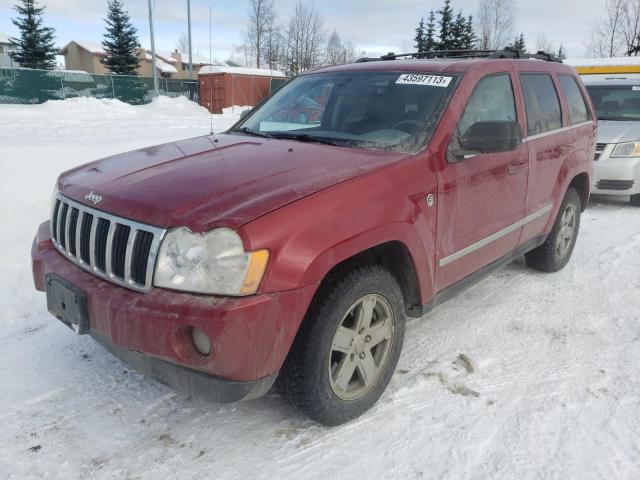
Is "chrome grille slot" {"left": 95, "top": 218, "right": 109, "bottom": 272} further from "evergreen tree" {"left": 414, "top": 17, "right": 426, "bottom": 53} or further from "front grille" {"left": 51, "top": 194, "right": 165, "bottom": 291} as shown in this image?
"evergreen tree" {"left": 414, "top": 17, "right": 426, "bottom": 53}

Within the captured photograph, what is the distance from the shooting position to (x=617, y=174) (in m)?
7.41

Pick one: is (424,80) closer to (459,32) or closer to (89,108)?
(89,108)

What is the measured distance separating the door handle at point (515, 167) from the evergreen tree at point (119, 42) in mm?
41810

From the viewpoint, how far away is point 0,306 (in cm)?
387

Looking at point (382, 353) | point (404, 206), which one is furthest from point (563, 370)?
point (404, 206)

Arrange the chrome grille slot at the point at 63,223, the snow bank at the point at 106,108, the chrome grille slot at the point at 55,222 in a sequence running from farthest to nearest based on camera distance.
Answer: the snow bank at the point at 106,108, the chrome grille slot at the point at 55,222, the chrome grille slot at the point at 63,223

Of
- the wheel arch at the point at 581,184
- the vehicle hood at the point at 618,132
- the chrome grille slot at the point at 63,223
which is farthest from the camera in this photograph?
the vehicle hood at the point at 618,132

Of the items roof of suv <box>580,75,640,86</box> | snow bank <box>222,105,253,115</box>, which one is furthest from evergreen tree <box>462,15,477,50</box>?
roof of suv <box>580,75,640,86</box>

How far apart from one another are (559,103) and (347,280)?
2.98m

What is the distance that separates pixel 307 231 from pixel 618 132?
23.3ft

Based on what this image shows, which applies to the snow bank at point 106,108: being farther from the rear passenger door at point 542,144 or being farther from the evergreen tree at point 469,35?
the evergreen tree at point 469,35

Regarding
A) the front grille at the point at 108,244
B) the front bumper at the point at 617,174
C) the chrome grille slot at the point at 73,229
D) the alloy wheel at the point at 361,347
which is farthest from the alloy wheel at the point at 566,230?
the chrome grille slot at the point at 73,229

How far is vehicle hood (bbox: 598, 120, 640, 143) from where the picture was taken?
24.6ft

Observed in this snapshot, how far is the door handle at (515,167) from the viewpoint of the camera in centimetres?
356
